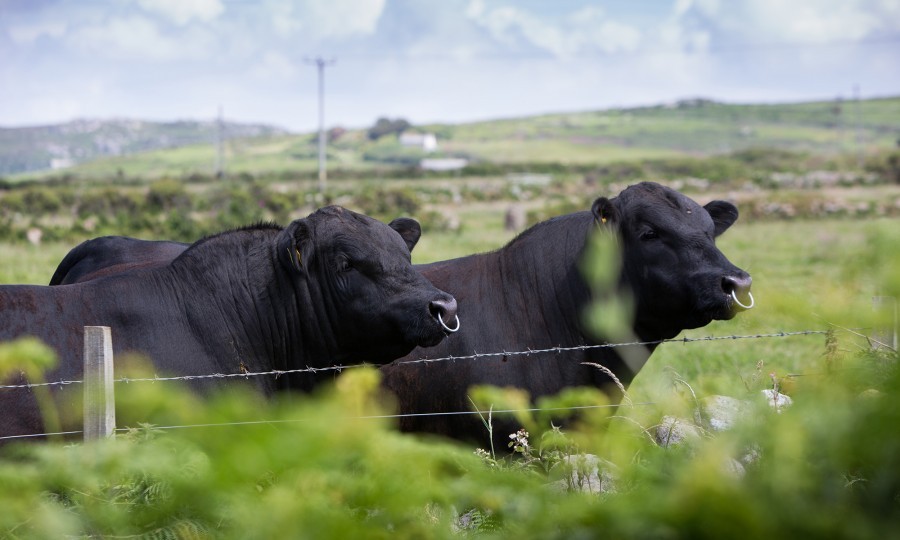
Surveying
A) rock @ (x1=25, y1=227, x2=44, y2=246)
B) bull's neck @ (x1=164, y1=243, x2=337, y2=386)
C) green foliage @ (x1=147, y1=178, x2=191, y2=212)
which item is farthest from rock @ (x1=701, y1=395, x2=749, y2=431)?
green foliage @ (x1=147, y1=178, x2=191, y2=212)

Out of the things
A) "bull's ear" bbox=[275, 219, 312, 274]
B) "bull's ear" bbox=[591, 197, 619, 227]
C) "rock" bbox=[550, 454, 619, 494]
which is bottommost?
"rock" bbox=[550, 454, 619, 494]

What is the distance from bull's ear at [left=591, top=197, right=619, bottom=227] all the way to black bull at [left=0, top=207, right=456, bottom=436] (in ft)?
4.11

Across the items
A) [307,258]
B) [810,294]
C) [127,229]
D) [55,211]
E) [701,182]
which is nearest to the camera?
[810,294]

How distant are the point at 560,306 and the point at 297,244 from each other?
1.79 meters

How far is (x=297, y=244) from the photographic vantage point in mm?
5734

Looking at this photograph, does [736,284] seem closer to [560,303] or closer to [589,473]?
[560,303]

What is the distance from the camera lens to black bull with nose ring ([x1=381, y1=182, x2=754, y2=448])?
20.1ft

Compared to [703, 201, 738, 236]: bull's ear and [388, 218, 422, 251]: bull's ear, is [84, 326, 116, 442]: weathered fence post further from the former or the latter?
[703, 201, 738, 236]: bull's ear

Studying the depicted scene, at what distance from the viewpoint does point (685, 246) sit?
613 cm

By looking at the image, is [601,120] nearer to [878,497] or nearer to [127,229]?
[127,229]

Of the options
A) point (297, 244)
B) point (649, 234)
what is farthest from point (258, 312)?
point (649, 234)

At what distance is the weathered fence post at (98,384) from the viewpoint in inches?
159

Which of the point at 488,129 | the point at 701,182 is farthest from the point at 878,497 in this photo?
the point at 488,129

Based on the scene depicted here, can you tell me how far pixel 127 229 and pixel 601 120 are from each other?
515 ft
